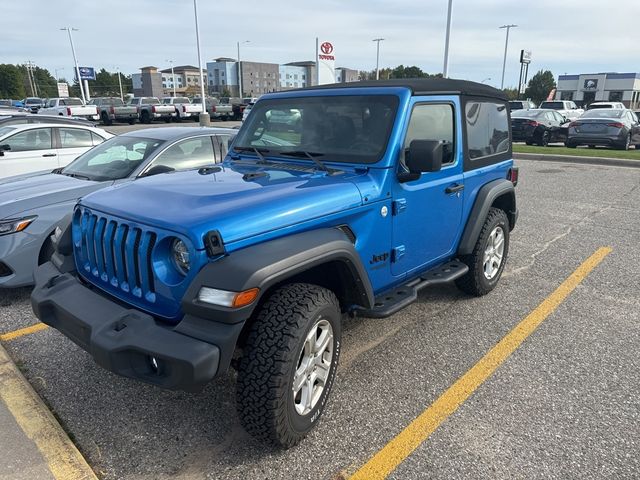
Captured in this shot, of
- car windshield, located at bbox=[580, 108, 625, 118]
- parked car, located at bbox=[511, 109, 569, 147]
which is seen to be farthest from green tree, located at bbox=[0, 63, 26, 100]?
car windshield, located at bbox=[580, 108, 625, 118]

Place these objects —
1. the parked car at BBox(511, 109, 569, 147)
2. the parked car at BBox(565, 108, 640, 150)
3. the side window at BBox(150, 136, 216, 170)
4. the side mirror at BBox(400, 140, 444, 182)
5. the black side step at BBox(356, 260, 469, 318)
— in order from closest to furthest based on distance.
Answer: the side mirror at BBox(400, 140, 444, 182)
the black side step at BBox(356, 260, 469, 318)
the side window at BBox(150, 136, 216, 170)
the parked car at BBox(565, 108, 640, 150)
the parked car at BBox(511, 109, 569, 147)

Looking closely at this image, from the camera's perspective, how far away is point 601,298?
4.60m

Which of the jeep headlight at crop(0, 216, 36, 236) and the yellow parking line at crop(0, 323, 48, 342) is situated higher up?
the jeep headlight at crop(0, 216, 36, 236)

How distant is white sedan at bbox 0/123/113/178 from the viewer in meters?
7.19

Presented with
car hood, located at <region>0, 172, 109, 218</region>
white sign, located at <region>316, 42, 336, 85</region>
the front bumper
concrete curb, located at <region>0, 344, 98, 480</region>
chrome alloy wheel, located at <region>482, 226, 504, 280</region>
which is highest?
white sign, located at <region>316, 42, 336, 85</region>

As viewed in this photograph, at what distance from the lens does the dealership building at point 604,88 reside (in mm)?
68312

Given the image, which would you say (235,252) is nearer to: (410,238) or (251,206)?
(251,206)

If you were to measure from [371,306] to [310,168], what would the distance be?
1.05 metres

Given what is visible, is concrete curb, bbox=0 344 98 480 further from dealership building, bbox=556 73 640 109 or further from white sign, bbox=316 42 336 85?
dealership building, bbox=556 73 640 109

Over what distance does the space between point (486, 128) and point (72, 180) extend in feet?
13.8

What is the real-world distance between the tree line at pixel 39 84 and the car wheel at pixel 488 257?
101565mm

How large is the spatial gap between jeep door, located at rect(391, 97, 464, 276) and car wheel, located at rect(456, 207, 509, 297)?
1.19ft

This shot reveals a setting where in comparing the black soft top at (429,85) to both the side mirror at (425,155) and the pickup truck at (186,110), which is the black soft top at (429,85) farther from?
the pickup truck at (186,110)

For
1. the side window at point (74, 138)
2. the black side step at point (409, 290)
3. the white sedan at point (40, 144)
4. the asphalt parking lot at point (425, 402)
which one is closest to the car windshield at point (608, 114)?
the asphalt parking lot at point (425, 402)
